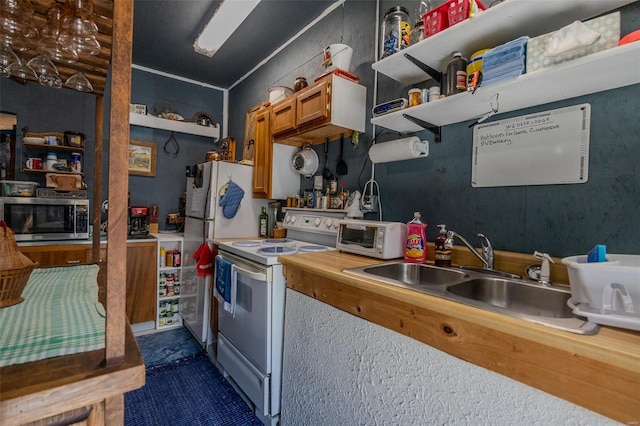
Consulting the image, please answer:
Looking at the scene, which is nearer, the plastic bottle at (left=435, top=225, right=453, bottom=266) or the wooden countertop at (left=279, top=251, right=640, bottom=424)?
the wooden countertop at (left=279, top=251, right=640, bottom=424)

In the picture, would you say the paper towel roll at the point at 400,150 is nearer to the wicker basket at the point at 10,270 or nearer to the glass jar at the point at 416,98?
the glass jar at the point at 416,98

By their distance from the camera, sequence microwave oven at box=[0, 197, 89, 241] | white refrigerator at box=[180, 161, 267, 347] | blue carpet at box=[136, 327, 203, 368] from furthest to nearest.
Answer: white refrigerator at box=[180, 161, 267, 347]
blue carpet at box=[136, 327, 203, 368]
microwave oven at box=[0, 197, 89, 241]

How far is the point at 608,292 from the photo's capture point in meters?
0.75

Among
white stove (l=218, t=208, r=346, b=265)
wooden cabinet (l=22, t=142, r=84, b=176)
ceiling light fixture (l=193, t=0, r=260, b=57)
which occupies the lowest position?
white stove (l=218, t=208, r=346, b=265)

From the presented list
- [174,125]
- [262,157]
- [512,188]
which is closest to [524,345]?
[512,188]

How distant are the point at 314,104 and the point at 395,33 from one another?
27.2 inches

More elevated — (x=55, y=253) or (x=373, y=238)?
(x=373, y=238)

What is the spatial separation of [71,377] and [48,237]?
2567mm

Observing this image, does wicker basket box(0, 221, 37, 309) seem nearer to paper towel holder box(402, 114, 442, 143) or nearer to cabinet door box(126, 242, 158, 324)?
paper towel holder box(402, 114, 442, 143)

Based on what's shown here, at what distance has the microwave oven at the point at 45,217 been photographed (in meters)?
2.29

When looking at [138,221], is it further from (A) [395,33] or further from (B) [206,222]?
(A) [395,33]

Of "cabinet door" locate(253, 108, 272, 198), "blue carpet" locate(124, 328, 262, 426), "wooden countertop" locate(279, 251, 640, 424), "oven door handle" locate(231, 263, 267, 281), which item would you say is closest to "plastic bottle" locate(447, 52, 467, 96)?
"wooden countertop" locate(279, 251, 640, 424)

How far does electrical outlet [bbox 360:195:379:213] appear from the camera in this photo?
6.69 ft

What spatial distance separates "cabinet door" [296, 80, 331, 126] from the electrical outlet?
2.00ft
